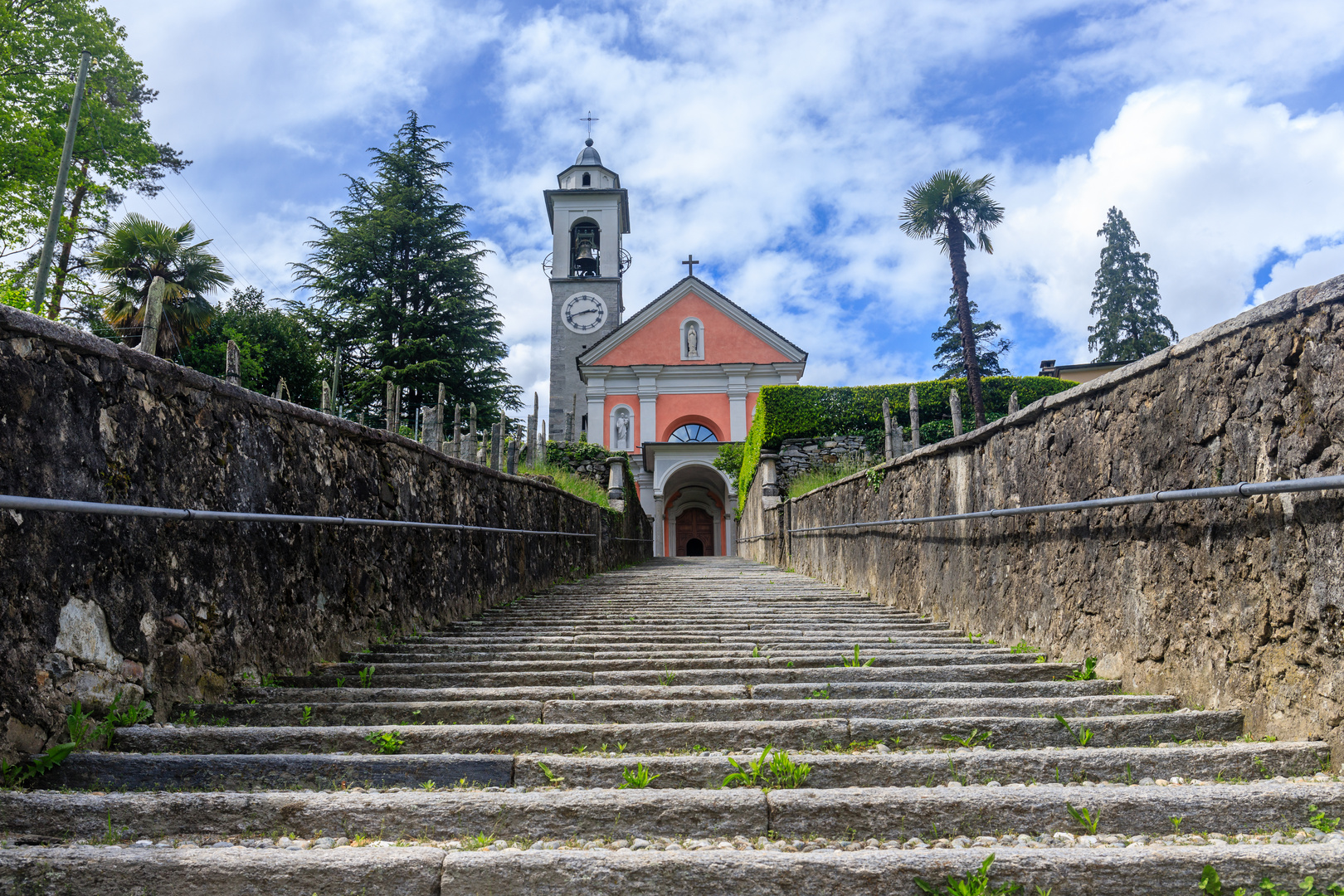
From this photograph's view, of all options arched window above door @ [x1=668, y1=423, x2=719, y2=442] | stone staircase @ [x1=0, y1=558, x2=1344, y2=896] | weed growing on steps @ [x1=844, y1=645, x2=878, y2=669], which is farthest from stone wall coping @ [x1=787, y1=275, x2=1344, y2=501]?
arched window above door @ [x1=668, y1=423, x2=719, y2=442]

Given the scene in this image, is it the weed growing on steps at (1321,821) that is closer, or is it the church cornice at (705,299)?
the weed growing on steps at (1321,821)

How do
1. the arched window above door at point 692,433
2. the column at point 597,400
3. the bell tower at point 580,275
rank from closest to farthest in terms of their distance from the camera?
the column at point 597,400, the arched window above door at point 692,433, the bell tower at point 580,275

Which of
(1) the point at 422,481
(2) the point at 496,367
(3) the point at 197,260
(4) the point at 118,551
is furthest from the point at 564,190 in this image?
(4) the point at 118,551

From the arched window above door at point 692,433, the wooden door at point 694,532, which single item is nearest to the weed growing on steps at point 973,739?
the arched window above door at point 692,433

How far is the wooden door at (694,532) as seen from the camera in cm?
3441

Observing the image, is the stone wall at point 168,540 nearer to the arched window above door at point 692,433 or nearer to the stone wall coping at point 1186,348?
the stone wall coping at point 1186,348

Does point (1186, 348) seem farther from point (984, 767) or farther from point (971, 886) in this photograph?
point (971, 886)

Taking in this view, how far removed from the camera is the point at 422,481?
5070 mm

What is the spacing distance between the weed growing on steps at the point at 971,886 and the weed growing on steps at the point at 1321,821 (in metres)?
0.88

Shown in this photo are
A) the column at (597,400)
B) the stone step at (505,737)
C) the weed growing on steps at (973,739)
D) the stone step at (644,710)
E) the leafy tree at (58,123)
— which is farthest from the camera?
the column at (597,400)

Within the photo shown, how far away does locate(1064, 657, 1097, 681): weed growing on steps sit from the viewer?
3.45m

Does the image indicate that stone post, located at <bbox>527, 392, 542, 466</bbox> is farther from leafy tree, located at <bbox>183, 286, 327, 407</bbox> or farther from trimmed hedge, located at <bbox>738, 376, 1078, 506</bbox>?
leafy tree, located at <bbox>183, 286, 327, 407</bbox>

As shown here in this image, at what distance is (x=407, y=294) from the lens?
27.3m

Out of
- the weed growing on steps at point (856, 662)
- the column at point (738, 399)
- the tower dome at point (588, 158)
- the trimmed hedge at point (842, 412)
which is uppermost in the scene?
the tower dome at point (588, 158)
